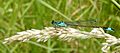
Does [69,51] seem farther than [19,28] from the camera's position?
No

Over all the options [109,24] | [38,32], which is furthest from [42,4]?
[38,32]

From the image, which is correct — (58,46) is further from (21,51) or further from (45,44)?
(21,51)

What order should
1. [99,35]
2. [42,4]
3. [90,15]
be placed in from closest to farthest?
1. [99,35]
2. [42,4]
3. [90,15]

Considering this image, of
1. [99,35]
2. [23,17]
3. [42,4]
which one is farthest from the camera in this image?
[23,17]

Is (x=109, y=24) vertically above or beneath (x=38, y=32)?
beneath

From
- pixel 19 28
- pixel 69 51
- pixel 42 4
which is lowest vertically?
pixel 69 51

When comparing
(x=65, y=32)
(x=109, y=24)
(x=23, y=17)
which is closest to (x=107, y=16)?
(x=109, y=24)

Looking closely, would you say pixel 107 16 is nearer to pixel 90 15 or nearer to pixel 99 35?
pixel 90 15
